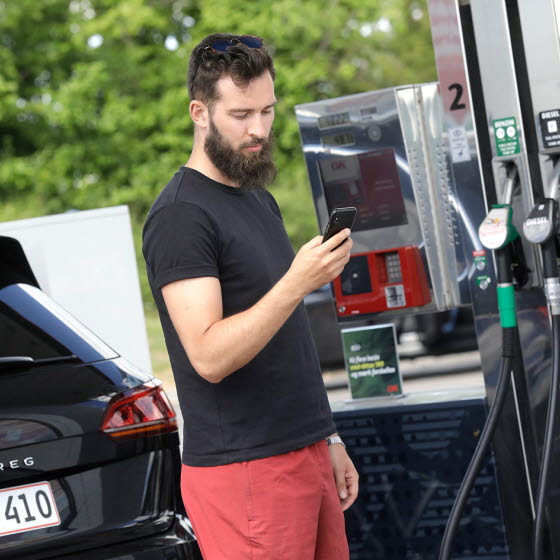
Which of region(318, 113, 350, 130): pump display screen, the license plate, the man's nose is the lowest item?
the license plate

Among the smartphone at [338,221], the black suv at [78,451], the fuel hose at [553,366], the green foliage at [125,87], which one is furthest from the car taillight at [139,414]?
the green foliage at [125,87]

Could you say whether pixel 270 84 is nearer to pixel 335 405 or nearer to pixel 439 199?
pixel 439 199

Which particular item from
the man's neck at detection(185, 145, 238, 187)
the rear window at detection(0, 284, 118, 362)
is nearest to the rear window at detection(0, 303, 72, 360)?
the rear window at detection(0, 284, 118, 362)

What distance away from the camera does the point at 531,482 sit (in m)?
3.74

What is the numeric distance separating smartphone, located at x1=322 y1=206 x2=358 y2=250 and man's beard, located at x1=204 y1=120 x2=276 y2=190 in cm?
26

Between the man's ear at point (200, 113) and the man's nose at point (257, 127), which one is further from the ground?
the man's ear at point (200, 113)

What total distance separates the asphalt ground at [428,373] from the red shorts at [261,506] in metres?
7.54

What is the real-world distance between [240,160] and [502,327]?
141 centimetres

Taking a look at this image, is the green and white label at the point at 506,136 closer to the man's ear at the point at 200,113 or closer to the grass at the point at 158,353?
the man's ear at the point at 200,113

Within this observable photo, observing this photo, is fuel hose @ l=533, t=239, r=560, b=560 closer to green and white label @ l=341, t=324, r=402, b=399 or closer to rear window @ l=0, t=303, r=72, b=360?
green and white label @ l=341, t=324, r=402, b=399

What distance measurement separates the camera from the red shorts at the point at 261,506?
2400 mm

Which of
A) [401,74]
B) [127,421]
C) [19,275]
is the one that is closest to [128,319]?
[19,275]

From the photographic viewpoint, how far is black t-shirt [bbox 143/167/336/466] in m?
2.33

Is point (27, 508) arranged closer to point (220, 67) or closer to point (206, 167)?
point (206, 167)
